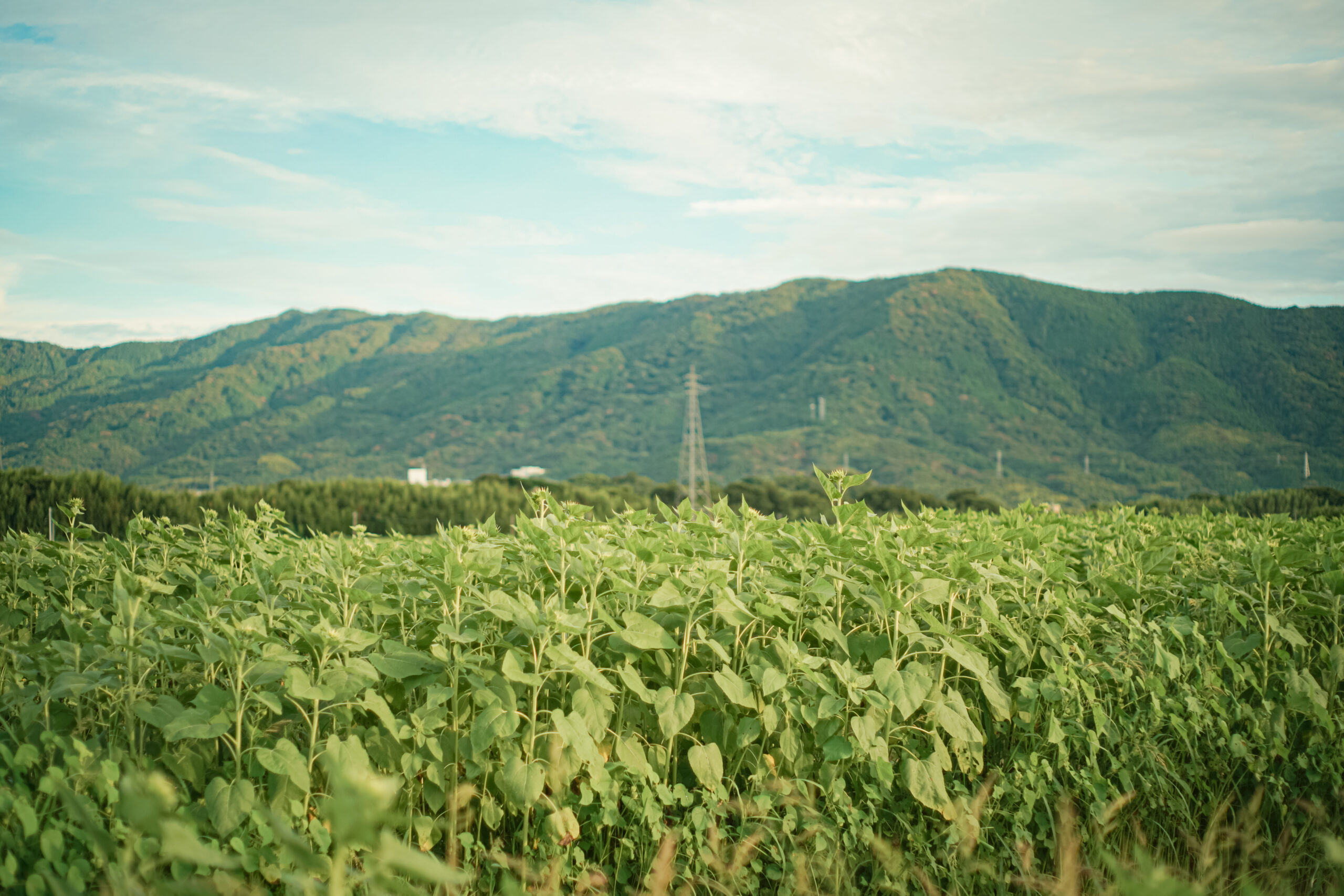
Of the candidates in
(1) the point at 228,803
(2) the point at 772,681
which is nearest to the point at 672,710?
(2) the point at 772,681

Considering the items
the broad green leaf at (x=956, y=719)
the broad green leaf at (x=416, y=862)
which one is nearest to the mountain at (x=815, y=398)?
the broad green leaf at (x=956, y=719)

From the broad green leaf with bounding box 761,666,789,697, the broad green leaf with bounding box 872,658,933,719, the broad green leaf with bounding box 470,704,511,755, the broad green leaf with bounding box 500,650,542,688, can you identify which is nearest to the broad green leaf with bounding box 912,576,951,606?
the broad green leaf with bounding box 872,658,933,719

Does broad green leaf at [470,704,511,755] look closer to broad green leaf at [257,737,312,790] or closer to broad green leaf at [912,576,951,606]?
broad green leaf at [257,737,312,790]

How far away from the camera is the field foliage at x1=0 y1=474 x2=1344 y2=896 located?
7.30ft

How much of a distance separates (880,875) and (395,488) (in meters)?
24.0

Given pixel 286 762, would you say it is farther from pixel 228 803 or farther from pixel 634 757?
pixel 634 757

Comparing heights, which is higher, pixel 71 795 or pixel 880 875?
pixel 71 795

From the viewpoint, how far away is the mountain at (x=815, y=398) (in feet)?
309

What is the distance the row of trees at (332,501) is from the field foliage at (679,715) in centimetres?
108

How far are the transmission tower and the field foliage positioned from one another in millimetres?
32418

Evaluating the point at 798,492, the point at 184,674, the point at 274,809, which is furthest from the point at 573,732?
the point at 798,492

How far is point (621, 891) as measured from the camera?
256 cm

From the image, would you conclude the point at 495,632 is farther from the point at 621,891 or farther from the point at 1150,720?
the point at 1150,720

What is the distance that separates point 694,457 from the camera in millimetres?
52250
